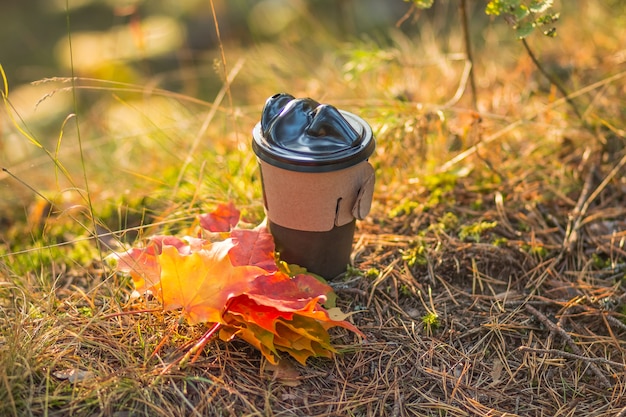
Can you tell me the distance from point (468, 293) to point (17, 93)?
158 inches

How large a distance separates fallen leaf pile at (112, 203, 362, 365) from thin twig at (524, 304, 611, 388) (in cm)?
58

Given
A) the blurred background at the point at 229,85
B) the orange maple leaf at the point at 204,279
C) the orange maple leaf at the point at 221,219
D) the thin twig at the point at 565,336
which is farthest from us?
the blurred background at the point at 229,85

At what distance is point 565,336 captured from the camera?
1637 mm

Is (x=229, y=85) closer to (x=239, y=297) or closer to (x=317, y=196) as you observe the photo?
(x=317, y=196)

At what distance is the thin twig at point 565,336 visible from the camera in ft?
5.08

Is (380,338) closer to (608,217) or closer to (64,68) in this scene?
(608,217)

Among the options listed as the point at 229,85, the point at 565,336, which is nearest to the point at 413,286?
the point at 565,336

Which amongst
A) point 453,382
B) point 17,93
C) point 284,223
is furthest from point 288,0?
point 453,382

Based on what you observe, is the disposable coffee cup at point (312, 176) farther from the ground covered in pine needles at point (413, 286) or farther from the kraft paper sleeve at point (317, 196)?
the ground covered in pine needles at point (413, 286)

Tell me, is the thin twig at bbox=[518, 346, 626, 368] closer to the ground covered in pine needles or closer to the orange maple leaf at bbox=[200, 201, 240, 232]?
the ground covered in pine needles

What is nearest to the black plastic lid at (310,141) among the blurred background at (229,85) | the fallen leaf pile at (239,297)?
the fallen leaf pile at (239,297)

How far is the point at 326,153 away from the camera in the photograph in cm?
155

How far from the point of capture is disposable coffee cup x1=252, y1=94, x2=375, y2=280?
5.10 feet

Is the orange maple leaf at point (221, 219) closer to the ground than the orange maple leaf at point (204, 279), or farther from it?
closer to the ground
